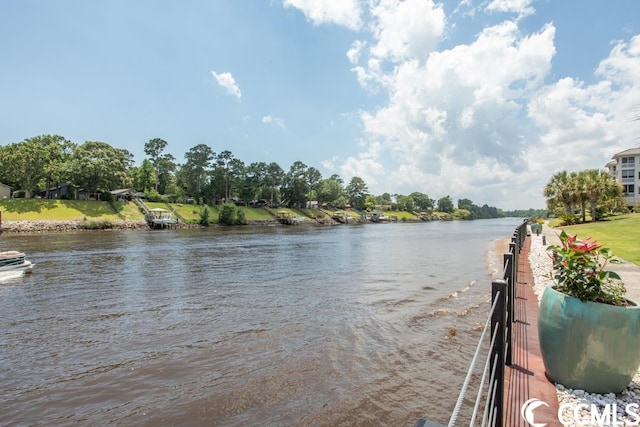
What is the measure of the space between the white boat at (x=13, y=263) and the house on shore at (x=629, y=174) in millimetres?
78441

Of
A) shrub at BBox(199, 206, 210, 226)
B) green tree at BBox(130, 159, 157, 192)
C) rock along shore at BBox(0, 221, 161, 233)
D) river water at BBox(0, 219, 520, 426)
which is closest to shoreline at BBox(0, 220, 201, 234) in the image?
rock along shore at BBox(0, 221, 161, 233)

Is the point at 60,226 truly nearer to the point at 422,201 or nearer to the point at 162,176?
the point at 162,176

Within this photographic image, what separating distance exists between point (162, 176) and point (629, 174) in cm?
9364

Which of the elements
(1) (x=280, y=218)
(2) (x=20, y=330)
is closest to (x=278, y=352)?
(2) (x=20, y=330)

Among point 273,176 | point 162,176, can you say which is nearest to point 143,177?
point 162,176

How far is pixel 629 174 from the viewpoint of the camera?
195ft

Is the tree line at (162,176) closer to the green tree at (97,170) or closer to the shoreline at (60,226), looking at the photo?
the green tree at (97,170)

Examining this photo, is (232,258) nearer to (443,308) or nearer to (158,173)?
(443,308)

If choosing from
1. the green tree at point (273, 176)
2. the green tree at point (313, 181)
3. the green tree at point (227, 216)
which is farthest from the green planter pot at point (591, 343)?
the green tree at point (313, 181)

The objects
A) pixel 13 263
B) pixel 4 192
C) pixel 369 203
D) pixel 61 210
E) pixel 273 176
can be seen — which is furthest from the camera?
pixel 369 203

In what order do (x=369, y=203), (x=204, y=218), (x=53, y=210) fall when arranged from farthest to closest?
(x=369, y=203) → (x=204, y=218) → (x=53, y=210)

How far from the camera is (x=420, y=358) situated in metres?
6.17

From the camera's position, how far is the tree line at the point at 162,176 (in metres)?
50.3

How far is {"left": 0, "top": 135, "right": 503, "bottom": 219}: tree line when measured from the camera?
50312 millimetres
